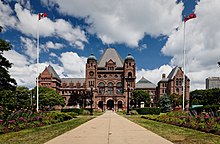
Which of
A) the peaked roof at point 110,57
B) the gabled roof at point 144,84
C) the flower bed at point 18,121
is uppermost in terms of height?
the peaked roof at point 110,57

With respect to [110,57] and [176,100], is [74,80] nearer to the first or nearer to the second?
[110,57]

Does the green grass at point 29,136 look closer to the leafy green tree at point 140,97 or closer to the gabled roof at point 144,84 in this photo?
the leafy green tree at point 140,97

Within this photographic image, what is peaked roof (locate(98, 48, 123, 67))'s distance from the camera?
92875 millimetres

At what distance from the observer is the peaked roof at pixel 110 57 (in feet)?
305

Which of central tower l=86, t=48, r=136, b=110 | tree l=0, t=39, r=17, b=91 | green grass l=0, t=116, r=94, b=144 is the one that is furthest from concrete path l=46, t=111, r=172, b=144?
central tower l=86, t=48, r=136, b=110

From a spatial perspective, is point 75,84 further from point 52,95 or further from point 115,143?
point 115,143

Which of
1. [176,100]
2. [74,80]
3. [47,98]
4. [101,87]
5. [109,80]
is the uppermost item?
[74,80]

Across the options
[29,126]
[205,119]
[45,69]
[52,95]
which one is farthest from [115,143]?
[45,69]

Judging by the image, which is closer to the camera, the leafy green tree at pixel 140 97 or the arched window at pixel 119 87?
the leafy green tree at pixel 140 97

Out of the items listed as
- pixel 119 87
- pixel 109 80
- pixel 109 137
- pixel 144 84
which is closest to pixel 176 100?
pixel 119 87

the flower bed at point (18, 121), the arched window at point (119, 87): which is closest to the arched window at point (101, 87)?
the arched window at point (119, 87)

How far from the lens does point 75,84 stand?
106000mm

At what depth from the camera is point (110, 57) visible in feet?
311

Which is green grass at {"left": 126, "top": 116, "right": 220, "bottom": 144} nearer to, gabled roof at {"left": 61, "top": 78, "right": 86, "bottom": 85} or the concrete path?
the concrete path
